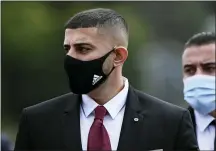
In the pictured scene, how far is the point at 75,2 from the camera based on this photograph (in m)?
6.29

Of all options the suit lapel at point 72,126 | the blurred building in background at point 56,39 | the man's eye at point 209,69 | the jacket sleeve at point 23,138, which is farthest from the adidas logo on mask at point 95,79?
the blurred building in background at point 56,39

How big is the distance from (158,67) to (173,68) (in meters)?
0.18

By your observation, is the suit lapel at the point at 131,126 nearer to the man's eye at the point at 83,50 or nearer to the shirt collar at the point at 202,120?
the man's eye at the point at 83,50

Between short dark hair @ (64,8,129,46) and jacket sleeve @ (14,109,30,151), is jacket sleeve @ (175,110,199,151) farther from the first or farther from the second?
jacket sleeve @ (14,109,30,151)

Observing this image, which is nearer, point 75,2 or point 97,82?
point 97,82

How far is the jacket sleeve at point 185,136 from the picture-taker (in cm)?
276


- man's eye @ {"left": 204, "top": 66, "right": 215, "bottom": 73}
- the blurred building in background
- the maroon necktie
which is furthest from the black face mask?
the blurred building in background

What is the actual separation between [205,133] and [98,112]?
92 cm

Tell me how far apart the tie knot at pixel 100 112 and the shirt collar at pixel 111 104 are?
18mm

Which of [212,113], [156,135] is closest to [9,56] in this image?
[212,113]

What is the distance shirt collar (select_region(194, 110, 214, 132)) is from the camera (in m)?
3.36

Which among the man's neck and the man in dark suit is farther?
the man's neck

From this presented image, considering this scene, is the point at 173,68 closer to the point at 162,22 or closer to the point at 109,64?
the point at 162,22

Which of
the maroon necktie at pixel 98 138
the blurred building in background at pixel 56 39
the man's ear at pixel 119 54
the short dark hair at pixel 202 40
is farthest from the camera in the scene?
the blurred building in background at pixel 56 39
